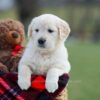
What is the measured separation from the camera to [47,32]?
5066 millimetres

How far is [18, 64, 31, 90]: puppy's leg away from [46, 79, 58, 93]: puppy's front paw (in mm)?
164

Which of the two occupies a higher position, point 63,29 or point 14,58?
point 63,29

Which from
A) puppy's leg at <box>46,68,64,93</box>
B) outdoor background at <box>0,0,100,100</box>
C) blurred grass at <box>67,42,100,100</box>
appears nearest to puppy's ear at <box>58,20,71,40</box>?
puppy's leg at <box>46,68,64,93</box>

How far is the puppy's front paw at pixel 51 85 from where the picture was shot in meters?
4.93

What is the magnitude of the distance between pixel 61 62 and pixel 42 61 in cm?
16

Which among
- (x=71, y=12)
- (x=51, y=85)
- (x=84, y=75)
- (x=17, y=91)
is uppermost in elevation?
(x=51, y=85)

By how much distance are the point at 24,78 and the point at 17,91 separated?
0.50ft

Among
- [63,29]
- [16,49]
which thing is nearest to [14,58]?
[16,49]

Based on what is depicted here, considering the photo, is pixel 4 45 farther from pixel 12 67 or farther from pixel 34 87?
pixel 34 87

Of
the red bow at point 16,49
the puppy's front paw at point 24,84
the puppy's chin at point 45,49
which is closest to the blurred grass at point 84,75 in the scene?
the red bow at point 16,49

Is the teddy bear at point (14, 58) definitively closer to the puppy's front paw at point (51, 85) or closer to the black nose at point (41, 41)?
the puppy's front paw at point (51, 85)

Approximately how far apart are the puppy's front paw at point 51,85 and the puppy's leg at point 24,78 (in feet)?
0.54

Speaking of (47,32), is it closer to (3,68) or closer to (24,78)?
(24,78)

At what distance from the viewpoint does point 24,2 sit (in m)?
39.2
